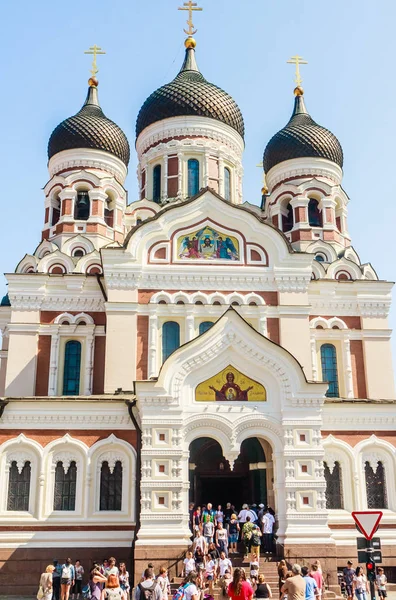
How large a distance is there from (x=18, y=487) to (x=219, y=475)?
5.29 metres

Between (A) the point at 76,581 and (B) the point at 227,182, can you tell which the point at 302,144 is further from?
(A) the point at 76,581

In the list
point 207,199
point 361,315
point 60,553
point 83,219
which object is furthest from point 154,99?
point 60,553

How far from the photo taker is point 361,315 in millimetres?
21234

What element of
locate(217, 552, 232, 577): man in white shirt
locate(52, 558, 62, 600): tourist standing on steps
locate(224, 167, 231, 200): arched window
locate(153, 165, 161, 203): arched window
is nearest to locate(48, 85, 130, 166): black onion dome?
locate(153, 165, 161, 203): arched window

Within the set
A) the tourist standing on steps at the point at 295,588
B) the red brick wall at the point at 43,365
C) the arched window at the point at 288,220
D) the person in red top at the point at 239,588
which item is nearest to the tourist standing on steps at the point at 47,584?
the person in red top at the point at 239,588

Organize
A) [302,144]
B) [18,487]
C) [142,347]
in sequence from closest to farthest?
[18,487], [142,347], [302,144]

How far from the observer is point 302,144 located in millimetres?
25391

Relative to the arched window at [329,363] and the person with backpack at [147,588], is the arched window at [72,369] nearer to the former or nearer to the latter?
the arched window at [329,363]

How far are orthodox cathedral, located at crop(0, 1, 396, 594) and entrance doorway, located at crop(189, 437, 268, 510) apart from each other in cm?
6

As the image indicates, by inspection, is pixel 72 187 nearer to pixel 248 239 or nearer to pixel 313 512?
pixel 248 239

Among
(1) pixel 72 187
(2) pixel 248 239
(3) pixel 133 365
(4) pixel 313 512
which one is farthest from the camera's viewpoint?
(1) pixel 72 187

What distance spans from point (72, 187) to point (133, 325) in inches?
286

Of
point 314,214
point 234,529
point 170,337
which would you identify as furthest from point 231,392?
point 314,214

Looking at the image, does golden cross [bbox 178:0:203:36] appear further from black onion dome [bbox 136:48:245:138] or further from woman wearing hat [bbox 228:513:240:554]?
woman wearing hat [bbox 228:513:240:554]
